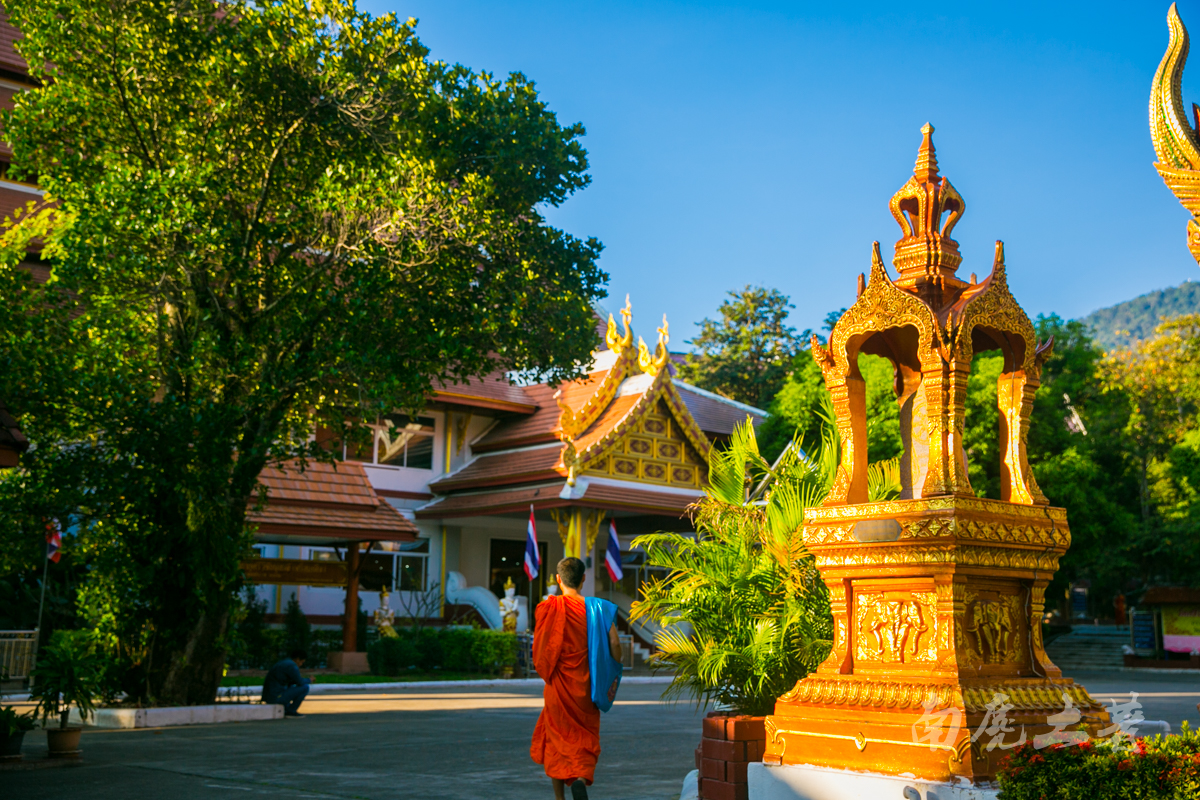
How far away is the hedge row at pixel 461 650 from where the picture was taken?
23.8 m

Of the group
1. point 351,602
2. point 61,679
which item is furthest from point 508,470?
point 61,679

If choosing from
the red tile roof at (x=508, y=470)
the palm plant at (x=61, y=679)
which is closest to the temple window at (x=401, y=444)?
the red tile roof at (x=508, y=470)

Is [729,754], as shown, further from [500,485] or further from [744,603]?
[500,485]

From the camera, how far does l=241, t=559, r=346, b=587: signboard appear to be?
21.6 m

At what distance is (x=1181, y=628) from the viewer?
3150 cm

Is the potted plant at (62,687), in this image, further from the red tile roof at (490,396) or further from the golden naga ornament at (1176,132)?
the red tile roof at (490,396)

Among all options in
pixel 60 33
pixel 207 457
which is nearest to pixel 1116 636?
pixel 207 457

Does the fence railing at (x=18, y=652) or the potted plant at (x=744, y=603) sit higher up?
the potted plant at (x=744, y=603)

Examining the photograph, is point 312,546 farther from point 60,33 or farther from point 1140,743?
point 1140,743

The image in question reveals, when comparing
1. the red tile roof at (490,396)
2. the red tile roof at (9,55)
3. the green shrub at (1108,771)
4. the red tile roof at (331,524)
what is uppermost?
the red tile roof at (9,55)

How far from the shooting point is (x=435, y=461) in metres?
30.0

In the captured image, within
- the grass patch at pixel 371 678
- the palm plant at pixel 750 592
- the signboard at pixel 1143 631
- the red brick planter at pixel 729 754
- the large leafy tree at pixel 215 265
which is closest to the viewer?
the red brick planter at pixel 729 754

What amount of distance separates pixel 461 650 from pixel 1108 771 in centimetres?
2046

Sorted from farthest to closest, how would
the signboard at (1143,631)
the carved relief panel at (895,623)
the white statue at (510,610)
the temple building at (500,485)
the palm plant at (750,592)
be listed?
the signboard at (1143,631) < the temple building at (500,485) < the white statue at (510,610) < the palm plant at (750,592) < the carved relief panel at (895,623)
